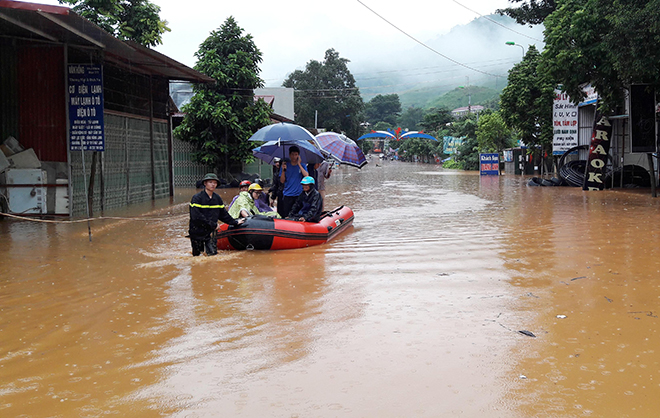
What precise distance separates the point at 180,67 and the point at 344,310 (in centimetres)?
1228

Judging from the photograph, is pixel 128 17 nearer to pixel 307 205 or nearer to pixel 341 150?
pixel 341 150

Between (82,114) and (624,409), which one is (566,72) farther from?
(624,409)

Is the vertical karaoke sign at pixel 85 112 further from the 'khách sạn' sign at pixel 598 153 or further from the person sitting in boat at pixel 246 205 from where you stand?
the 'khách sạn' sign at pixel 598 153

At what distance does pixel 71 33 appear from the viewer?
12266 mm

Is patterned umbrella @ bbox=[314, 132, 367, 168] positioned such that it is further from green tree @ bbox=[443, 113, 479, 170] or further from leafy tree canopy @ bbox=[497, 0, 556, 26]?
green tree @ bbox=[443, 113, 479, 170]

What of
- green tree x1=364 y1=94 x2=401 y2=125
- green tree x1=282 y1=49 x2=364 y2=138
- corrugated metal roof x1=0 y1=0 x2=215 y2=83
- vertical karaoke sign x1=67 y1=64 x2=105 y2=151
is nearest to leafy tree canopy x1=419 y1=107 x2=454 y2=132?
green tree x1=282 y1=49 x2=364 y2=138

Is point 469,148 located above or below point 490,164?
above

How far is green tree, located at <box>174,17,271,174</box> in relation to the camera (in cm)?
2631

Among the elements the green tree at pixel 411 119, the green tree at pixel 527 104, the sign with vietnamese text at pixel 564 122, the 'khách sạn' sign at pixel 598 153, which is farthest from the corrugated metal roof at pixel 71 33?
the green tree at pixel 411 119

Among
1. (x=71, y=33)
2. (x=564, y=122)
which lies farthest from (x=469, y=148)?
(x=71, y=33)

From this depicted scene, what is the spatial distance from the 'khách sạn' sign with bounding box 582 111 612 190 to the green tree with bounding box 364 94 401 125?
11680 cm

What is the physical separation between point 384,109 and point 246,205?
13184 cm

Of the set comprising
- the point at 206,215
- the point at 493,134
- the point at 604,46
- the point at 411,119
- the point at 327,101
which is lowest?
the point at 206,215

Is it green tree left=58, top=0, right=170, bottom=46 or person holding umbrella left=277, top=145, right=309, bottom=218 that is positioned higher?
green tree left=58, top=0, right=170, bottom=46
